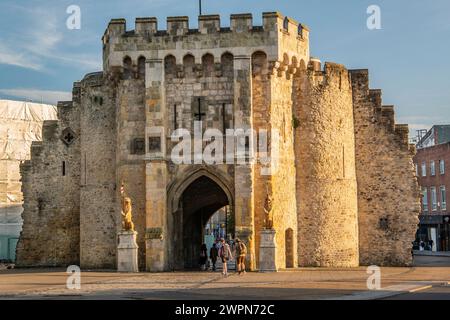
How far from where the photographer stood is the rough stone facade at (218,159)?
105ft

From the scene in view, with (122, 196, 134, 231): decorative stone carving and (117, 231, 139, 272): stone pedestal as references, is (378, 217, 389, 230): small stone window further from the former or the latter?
(122, 196, 134, 231): decorative stone carving

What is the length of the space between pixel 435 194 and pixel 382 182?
25.0m

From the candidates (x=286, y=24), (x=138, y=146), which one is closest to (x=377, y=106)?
(x=286, y=24)

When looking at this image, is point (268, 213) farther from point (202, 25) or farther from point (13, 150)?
point (13, 150)

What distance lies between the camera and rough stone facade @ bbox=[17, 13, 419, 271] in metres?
32.1

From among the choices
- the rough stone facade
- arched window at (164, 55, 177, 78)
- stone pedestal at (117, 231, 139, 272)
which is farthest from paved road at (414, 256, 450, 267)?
arched window at (164, 55, 177, 78)

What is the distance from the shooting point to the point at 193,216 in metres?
38.6

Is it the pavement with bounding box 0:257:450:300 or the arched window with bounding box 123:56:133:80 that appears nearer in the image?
the pavement with bounding box 0:257:450:300

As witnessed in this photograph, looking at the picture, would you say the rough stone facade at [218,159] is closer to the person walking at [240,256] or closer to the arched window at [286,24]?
the arched window at [286,24]

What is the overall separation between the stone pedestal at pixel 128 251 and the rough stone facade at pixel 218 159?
867mm

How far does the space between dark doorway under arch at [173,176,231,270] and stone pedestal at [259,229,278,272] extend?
152 inches

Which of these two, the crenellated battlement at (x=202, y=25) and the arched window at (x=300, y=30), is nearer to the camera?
the crenellated battlement at (x=202, y=25)

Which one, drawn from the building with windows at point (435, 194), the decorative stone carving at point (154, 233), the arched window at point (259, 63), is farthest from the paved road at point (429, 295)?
the building with windows at point (435, 194)
